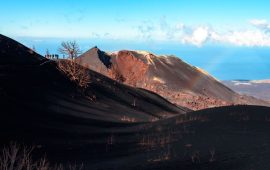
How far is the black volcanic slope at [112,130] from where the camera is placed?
23.9 m

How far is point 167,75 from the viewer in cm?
11006

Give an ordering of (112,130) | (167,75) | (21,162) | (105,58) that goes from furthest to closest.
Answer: (105,58) < (167,75) < (112,130) < (21,162)

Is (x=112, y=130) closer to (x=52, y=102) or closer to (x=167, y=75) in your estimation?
(x=52, y=102)

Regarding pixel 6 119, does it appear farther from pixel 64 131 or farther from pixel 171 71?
pixel 171 71

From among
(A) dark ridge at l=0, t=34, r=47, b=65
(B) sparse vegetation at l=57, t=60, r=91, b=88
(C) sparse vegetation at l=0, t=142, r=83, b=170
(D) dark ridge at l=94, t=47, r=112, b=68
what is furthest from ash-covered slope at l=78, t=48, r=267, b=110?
(C) sparse vegetation at l=0, t=142, r=83, b=170

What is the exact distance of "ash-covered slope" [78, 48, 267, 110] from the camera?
94.6 meters

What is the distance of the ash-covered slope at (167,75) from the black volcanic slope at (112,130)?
45.5 m

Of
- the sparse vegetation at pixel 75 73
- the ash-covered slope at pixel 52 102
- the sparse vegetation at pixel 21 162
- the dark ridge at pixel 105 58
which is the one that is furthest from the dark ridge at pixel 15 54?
the dark ridge at pixel 105 58

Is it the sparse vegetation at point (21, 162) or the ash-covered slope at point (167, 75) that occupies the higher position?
the ash-covered slope at point (167, 75)

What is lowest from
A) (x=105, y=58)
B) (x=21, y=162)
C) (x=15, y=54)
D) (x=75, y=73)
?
(x=21, y=162)

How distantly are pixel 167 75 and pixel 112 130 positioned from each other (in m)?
76.3

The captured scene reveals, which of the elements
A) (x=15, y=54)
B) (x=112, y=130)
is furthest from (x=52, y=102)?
(x=15, y=54)

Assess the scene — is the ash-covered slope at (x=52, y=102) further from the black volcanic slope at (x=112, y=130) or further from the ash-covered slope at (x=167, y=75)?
the ash-covered slope at (x=167, y=75)

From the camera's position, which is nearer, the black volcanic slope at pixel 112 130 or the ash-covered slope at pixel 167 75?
the black volcanic slope at pixel 112 130
